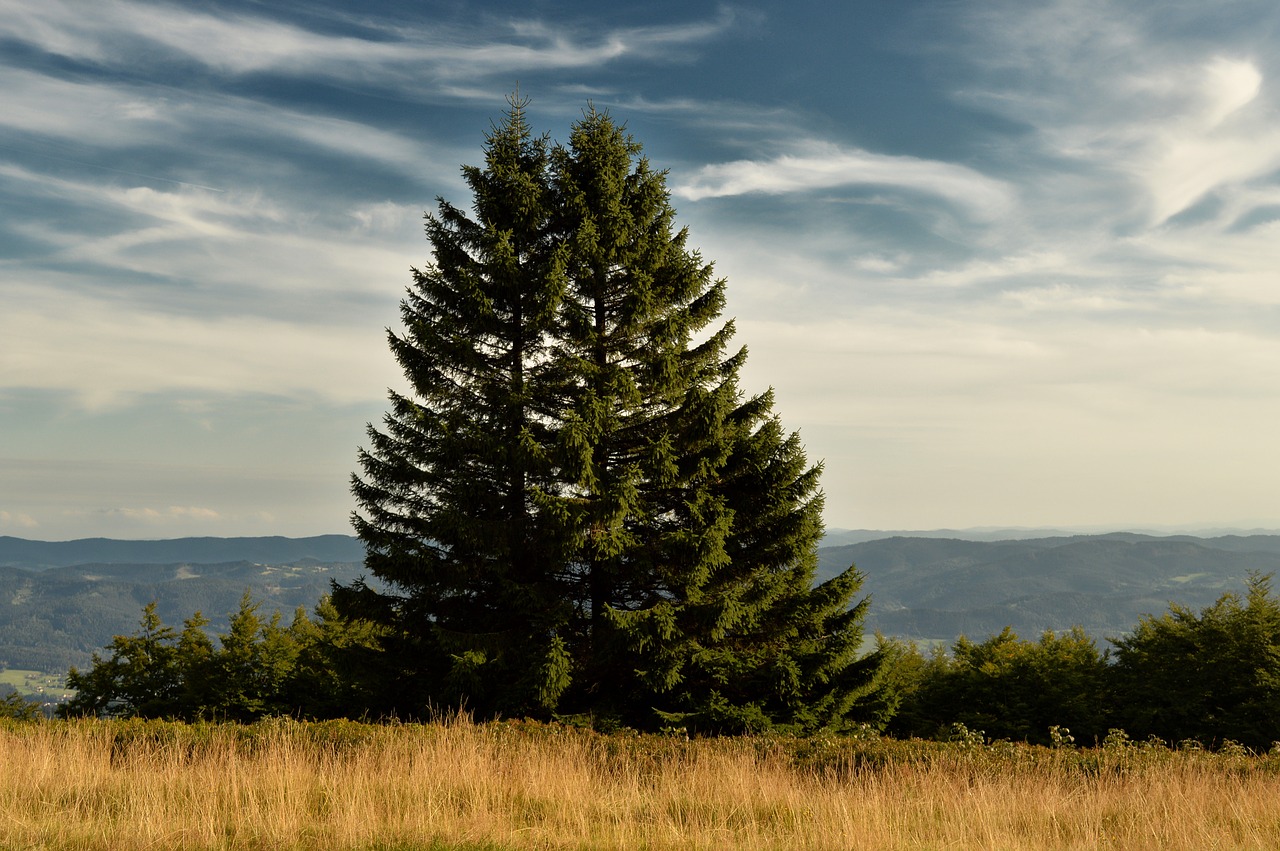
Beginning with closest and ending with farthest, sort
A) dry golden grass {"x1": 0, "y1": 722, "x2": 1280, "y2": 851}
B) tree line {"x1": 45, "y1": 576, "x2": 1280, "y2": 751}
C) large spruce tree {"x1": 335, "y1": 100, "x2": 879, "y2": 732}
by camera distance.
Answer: dry golden grass {"x1": 0, "y1": 722, "x2": 1280, "y2": 851}
large spruce tree {"x1": 335, "y1": 100, "x2": 879, "y2": 732}
tree line {"x1": 45, "y1": 576, "x2": 1280, "y2": 751}

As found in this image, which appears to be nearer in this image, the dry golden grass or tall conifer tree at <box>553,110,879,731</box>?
the dry golden grass

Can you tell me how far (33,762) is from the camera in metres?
8.15

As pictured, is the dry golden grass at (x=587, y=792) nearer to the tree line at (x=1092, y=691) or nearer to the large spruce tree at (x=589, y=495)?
the large spruce tree at (x=589, y=495)

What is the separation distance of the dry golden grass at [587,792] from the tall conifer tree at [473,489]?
506cm

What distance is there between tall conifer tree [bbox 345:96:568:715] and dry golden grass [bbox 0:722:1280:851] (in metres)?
5.06

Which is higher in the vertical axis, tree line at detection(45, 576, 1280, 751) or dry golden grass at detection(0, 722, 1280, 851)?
dry golden grass at detection(0, 722, 1280, 851)

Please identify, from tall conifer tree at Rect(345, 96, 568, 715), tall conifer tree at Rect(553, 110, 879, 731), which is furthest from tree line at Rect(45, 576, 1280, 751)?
tall conifer tree at Rect(553, 110, 879, 731)

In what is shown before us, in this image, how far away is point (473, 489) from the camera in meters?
15.9

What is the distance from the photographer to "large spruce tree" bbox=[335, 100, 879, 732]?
50.1 feet

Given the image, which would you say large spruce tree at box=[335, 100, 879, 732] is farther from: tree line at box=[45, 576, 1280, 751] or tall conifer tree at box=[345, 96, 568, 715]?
tree line at box=[45, 576, 1280, 751]

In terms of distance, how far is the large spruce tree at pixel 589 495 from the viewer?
50.1 ft

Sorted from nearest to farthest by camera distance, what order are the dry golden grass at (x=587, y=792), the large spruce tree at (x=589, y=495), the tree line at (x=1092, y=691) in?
the dry golden grass at (x=587, y=792) < the large spruce tree at (x=589, y=495) < the tree line at (x=1092, y=691)

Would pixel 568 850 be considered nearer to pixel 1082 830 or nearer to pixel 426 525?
pixel 1082 830

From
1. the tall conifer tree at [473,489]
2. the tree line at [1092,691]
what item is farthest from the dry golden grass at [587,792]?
the tree line at [1092,691]
